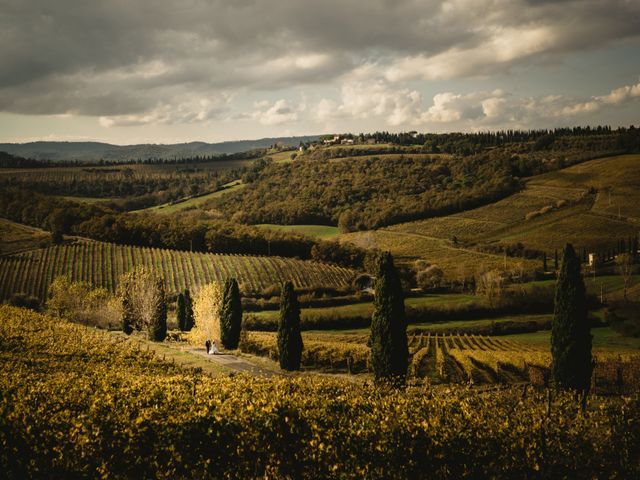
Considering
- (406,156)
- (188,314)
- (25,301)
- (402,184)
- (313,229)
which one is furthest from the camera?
(406,156)

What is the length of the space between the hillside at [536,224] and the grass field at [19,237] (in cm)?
7124

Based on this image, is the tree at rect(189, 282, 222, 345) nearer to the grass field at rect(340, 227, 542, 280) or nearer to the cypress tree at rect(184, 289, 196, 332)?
the cypress tree at rect(184, 289, 196, 332)

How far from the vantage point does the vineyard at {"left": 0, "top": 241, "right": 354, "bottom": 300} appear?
80.5 meters

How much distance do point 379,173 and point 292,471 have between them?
554ft

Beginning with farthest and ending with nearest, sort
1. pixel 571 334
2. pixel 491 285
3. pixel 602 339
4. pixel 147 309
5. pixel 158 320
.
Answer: pixel 491 285, pixel 602 339, pixel 147 309, pixel 158 320, pixel 571 334

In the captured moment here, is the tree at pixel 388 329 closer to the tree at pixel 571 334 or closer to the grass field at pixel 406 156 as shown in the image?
the tree at pixel 571 334

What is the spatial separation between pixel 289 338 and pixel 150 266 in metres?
58.3

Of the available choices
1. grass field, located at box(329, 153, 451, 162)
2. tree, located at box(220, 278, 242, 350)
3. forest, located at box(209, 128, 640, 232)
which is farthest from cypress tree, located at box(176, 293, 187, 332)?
grass field, located at box(329, 153, 451, 162)

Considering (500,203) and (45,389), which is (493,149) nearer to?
(500,203)

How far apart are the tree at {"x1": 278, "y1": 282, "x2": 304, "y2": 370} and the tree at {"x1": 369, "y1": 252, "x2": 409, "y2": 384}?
27.7 ft

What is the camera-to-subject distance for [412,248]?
119188 mm

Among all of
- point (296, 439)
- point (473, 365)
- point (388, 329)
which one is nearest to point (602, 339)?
point (473, 365)

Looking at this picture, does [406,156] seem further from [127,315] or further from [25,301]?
[127,315]

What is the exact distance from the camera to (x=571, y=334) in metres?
29.9
